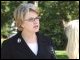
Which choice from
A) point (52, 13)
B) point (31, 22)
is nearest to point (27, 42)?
point (31, 22)

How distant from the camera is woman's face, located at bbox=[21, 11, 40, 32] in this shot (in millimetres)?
4062

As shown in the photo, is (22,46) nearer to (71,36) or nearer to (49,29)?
(71,36)

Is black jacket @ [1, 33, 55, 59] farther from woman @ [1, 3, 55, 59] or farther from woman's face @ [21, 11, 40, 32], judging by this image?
woman's face @ [21, 11, 40, 32]

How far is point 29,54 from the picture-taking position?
4.11 meters

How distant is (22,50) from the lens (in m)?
4.13

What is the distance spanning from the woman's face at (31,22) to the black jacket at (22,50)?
14cm

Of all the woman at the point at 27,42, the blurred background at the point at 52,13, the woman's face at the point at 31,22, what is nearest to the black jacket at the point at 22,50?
the woman at the point at 27,42

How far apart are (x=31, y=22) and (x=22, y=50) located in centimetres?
34

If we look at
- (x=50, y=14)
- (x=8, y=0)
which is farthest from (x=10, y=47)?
(x=8, y=0)

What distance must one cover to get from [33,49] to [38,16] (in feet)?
1.29

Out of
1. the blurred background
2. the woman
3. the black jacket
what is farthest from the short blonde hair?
the blurred background

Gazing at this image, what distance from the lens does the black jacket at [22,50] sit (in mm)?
4098

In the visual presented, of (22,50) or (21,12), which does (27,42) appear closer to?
(22,50)

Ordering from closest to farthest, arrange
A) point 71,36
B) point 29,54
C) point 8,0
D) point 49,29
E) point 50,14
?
point 29,54 → point 71,36 → point 49,29 → point 50,14 → point 8,0
